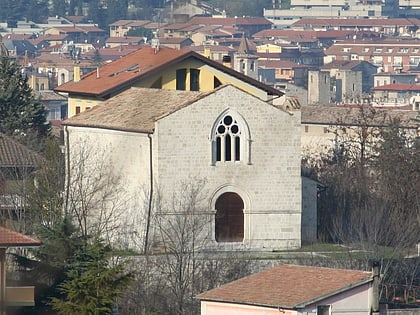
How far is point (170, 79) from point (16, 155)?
10.0 ft

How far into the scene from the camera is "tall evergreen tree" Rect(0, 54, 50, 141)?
43.7 metres

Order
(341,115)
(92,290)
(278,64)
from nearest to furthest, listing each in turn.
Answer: (92,290), (341,115), (278,64)

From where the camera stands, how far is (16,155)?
36.7 metres

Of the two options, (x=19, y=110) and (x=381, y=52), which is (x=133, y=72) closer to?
(x=19, y=110)

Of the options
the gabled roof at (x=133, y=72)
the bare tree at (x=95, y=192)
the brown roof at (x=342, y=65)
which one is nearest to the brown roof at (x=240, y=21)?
the brown roof at (x=342, y=65)

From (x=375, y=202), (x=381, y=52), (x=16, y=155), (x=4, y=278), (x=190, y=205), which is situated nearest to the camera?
(x=4, y=278)

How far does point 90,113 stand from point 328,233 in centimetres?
434

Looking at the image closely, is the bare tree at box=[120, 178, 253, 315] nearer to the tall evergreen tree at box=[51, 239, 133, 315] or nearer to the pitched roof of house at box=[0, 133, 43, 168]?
the pitched roof of house at box=[0, 133, 43, 168]

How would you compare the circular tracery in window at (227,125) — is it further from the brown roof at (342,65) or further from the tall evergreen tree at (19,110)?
the brown roof at (342,65)

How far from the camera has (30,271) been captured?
22625 mm

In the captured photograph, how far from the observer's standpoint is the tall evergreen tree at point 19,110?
43.7 m

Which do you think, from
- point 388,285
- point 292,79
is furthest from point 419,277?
point 292,79

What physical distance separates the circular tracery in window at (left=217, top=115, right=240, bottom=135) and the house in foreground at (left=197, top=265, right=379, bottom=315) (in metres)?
7.22

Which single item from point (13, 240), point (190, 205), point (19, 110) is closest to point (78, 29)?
point (19, 110)
